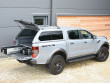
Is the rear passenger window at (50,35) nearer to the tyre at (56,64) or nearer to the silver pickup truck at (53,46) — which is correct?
the silver pickup truck at (53,46)

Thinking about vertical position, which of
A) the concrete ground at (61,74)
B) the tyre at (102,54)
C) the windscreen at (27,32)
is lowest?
the concrete ground at (61,74)

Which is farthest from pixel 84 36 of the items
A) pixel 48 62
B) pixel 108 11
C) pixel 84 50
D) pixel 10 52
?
pixel 108 11

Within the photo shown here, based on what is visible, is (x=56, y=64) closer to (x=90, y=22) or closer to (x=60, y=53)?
(x=60, y=53)

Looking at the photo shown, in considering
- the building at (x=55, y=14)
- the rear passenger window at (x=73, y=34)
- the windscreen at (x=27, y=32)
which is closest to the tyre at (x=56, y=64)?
the rear passenger window at (x=73, y=34)

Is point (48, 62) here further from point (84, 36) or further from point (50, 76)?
point (84, 36)

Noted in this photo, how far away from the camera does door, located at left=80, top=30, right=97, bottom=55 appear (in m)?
7.93

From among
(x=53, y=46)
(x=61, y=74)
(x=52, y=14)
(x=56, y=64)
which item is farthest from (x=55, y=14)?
(x=61, y=74)

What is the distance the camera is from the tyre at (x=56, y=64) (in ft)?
22.3

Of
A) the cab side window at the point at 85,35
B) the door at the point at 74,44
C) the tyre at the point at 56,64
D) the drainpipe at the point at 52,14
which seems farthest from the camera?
the drainpipe at the point at 52,14

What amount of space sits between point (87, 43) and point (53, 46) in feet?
6.68

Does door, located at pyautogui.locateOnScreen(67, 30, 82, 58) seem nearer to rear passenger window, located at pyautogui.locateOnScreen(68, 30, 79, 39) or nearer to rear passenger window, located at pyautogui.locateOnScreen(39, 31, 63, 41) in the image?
rear passenger window, located at pyautogui.locateOnScreen(68, 30, 79, 39)

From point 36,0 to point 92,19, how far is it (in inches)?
203

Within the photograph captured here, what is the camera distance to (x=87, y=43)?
316 inches

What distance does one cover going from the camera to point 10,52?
22.4 ft
